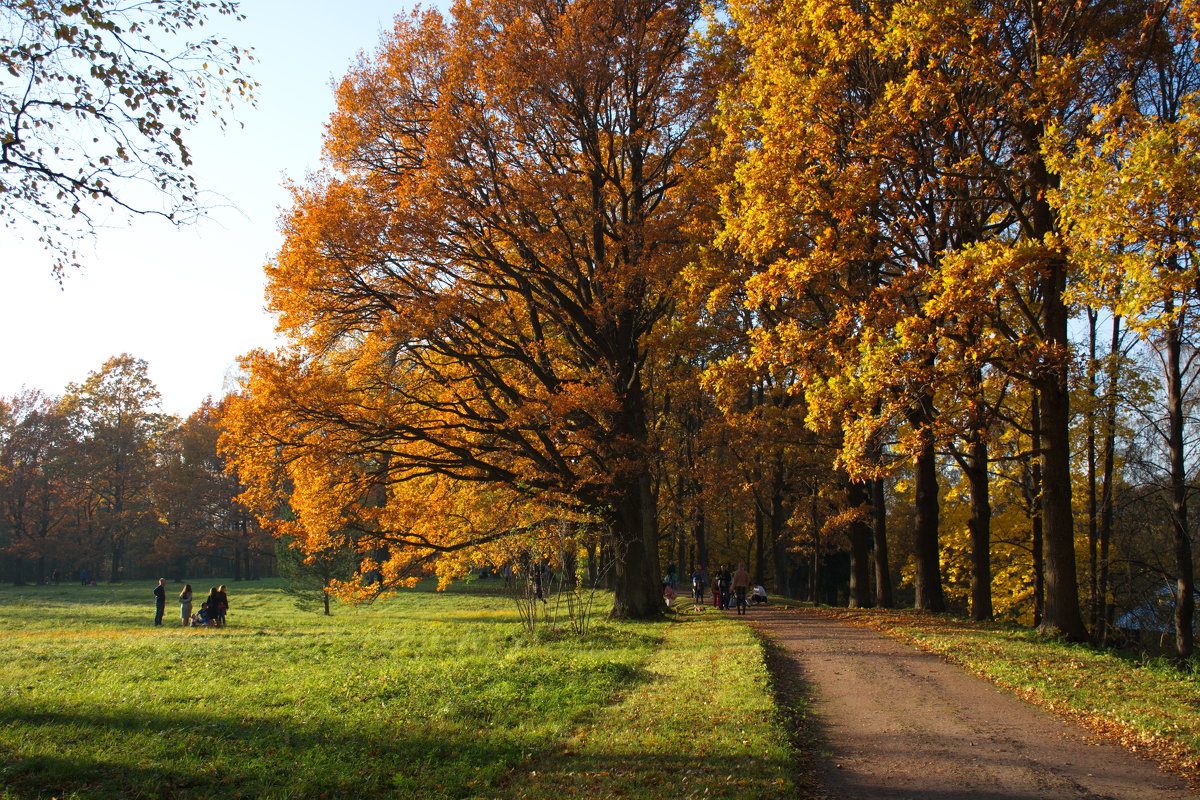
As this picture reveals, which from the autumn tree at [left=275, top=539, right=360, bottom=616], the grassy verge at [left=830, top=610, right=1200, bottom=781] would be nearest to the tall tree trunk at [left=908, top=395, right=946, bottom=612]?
the grassy verge at [left=830, top=610, right=1200, bottom=781]

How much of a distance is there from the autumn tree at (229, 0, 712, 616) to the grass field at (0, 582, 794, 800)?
3990mm

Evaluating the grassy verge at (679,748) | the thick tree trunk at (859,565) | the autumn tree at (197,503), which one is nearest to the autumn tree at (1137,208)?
the grassy verge at (679,748)

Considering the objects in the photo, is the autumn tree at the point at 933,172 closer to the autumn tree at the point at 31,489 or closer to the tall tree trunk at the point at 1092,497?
the tall tree trunk at the point at 1092,497

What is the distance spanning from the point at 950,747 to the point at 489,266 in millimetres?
13473

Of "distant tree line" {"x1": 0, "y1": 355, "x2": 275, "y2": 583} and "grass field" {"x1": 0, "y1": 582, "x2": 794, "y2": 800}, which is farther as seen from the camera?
"distant tree line" {"x1": 0, "y1": 355, "x2": 275, "y2": 583}

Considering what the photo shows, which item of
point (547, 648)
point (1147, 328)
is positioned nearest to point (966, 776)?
point (1147, 328)

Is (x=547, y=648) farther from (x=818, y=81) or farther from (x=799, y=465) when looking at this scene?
(x=799, y=465)

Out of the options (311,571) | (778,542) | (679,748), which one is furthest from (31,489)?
(679,748)

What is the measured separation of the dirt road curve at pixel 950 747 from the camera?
5.71m

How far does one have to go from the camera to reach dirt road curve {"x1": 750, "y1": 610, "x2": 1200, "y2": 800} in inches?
225

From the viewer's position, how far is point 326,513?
16.2m

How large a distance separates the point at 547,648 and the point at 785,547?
2907 centimetres

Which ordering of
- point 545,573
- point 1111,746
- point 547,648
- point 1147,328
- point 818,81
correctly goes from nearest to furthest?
A: 1. point 1111,746
2. point 1147,328
3. point 818,81
4. point 547,648
5. point 545,573

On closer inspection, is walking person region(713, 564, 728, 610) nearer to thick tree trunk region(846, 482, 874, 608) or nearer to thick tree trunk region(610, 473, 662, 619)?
thick tree trunk region(846, 482, 874, 608)
